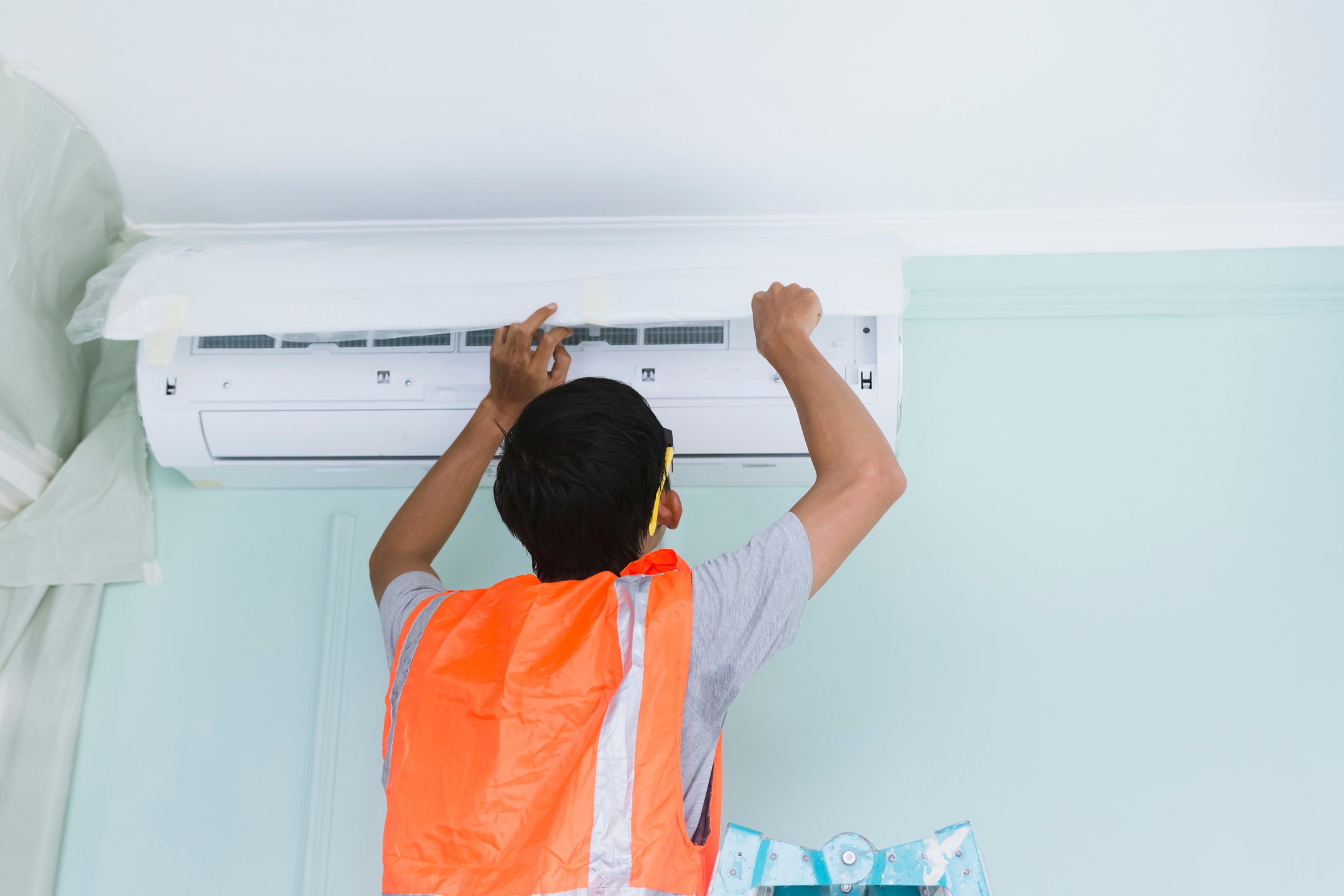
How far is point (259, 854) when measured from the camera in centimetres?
152

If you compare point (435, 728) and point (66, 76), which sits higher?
point (66, 76)

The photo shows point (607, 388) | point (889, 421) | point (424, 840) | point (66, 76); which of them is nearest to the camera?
point (424, 840)

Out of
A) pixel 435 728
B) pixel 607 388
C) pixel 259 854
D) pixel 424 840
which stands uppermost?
pixel 607 388

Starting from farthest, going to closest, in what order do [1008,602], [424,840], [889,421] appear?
[1008,602], [889,421], [424,840]

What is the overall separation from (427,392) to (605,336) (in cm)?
28

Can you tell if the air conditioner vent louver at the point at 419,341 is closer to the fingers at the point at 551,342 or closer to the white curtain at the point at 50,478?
the fingers at the point at 551,342

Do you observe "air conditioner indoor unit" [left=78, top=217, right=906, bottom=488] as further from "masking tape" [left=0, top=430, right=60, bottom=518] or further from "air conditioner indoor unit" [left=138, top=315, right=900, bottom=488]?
"masking tape" [left=0, top=430, right=60, bottom=518]

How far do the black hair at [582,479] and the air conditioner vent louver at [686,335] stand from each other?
1.26ft

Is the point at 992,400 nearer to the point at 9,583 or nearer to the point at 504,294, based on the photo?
the point at 504,294

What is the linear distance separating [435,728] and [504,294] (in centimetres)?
66

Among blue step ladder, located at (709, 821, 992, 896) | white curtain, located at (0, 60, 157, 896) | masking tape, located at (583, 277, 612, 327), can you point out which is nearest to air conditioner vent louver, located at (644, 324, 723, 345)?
masking tape, located at (583, 277, 612, 327)

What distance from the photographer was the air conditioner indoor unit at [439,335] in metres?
1.38

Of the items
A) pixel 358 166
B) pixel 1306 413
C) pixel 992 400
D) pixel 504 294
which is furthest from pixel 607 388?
pixel 1306 413

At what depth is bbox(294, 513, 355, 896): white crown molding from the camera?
1510mm
